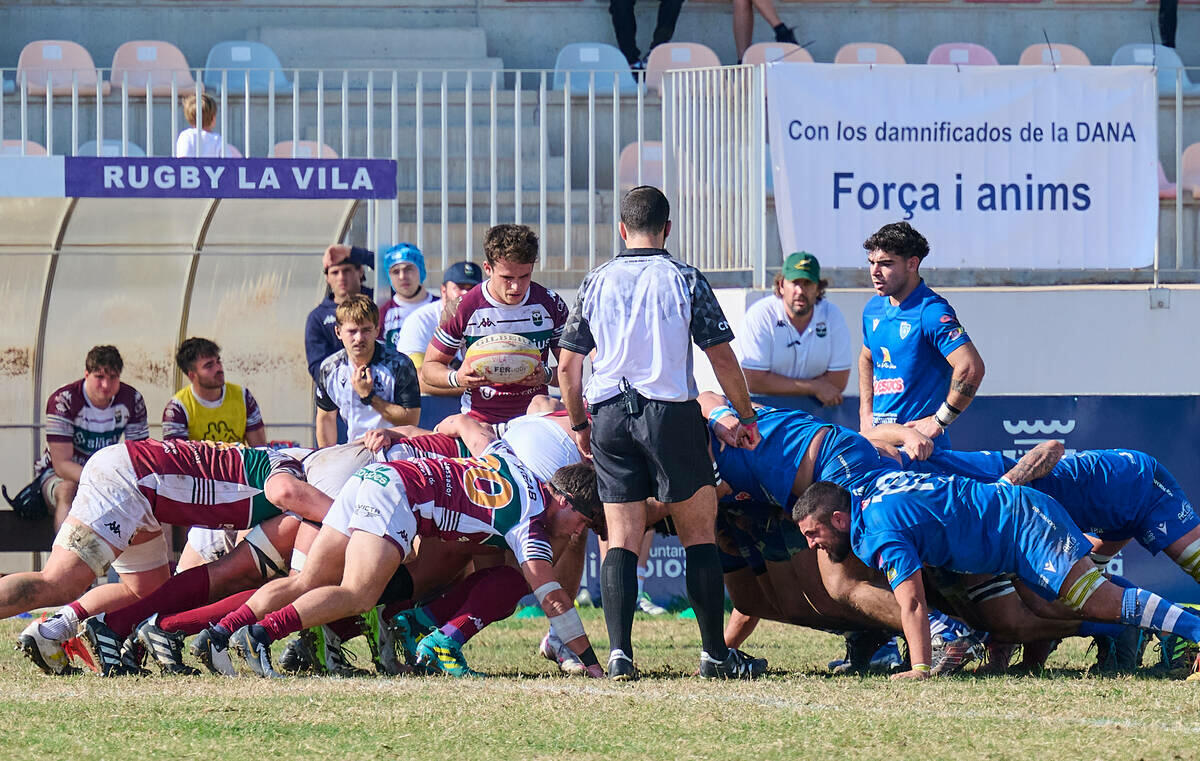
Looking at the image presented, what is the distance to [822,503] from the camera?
634cm

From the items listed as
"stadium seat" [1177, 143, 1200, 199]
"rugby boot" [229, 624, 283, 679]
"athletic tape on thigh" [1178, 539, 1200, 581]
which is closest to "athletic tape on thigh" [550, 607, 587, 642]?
"rugby boot" [229, 624, 283, 679]

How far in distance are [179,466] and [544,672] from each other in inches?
67.2

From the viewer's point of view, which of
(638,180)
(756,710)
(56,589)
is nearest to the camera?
(756,710)

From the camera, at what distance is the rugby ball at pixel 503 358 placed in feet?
25.4

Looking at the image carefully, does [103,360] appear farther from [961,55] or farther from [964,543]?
[961,55]

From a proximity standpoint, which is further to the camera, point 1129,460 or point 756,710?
point 1129,460

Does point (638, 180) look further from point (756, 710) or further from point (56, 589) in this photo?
point (756, 710)

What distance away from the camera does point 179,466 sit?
702cm

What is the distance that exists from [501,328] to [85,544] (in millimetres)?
2094

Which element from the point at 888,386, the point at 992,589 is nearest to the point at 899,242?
the point at 888,386

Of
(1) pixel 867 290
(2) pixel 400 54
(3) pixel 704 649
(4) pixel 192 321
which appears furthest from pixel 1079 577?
(2) pixel 400 54

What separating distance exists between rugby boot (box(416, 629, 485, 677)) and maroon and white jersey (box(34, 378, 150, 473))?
3.95 meters

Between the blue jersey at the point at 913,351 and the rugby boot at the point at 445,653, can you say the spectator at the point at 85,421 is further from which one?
the blue jersey at the point at 913,351

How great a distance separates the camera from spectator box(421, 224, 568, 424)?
777 cm
